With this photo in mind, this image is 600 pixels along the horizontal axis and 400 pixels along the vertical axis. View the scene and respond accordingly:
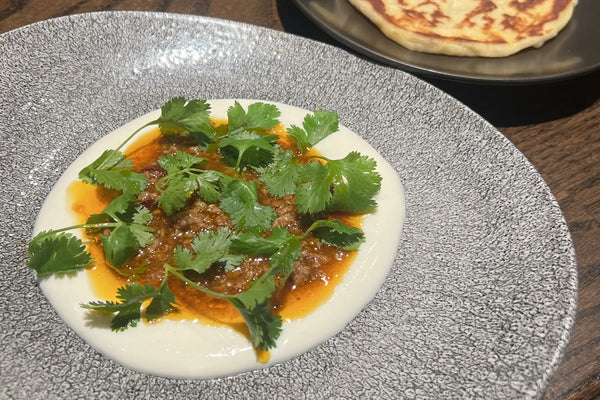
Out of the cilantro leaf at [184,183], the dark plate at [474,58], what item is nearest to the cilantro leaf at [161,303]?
the cilantro leaf at [184,183]

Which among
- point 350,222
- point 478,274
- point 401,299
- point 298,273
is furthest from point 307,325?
point 478,274

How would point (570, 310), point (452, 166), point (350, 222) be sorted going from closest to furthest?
point (570, 310)
point (350, 222)
point (452, 166)

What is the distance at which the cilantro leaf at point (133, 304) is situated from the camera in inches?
66.0

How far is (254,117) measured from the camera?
2.27 m

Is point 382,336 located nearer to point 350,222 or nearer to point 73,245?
point 350,222

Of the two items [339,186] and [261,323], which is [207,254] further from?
[339,186]

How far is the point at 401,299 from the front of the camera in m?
1.89

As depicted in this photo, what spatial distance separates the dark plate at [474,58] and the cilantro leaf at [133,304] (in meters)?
1.46

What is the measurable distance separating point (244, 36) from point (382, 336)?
1601 mm

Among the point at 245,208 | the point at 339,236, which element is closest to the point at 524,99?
the point at 339,236

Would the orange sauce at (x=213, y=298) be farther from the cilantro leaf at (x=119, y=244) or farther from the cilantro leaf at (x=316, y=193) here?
the cilantro leaf at (x=316, y=193)

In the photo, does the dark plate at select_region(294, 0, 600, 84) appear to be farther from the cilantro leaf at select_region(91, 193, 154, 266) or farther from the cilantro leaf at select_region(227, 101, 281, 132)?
the cilantro leaf at select_region(91, 193, 154, 266)

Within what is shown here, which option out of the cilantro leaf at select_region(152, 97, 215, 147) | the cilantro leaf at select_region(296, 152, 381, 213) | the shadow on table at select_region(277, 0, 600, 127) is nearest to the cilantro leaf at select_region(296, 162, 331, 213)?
the cilantro leaf at select_region(296, 152, 381, 213)

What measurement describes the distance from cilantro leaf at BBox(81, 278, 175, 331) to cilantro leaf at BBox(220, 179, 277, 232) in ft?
1.24
